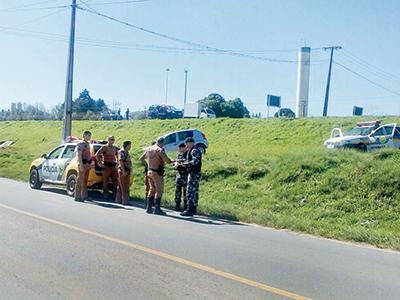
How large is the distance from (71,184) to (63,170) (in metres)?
0.83

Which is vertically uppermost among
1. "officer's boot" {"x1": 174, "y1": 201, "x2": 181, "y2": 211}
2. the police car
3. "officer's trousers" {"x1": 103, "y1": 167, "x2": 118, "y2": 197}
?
the police car

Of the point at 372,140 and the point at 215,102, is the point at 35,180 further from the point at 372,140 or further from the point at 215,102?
the point at 215,102

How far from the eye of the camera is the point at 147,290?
4.99 metres

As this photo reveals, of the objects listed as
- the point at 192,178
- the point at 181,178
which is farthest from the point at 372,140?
the point at 192,178

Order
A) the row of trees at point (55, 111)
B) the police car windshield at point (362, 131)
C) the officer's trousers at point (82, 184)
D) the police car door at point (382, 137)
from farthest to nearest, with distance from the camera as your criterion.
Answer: the row of trees at point (55, 111)
the police car windshield at point (362, 131)
the police car door at point (382, 137)
the officer's trousers at point (82, 184)

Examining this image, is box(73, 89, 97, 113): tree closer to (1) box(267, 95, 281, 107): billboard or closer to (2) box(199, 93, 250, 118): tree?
(2) box(199, 93, 250, 118): tree

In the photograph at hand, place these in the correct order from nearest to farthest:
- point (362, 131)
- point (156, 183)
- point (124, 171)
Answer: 1. point (156, 183)
2. point (124, 171)
3. point (362, 131)

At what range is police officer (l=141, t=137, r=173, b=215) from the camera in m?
10.7

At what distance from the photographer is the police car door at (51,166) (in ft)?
48.0

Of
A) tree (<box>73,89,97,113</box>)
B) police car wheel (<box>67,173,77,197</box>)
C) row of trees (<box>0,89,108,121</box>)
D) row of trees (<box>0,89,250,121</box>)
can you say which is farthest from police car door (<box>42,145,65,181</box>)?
tree (<box>73,89,97,113</box>)

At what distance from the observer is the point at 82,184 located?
41.7 feet

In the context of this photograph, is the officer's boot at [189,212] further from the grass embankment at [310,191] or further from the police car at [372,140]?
the police car at [372,140]

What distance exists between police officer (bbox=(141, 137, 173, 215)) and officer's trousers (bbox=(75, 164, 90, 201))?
2672 mm

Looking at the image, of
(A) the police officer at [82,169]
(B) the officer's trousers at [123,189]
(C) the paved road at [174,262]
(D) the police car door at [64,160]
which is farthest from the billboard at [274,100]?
(C) the paved road at [174,262]
